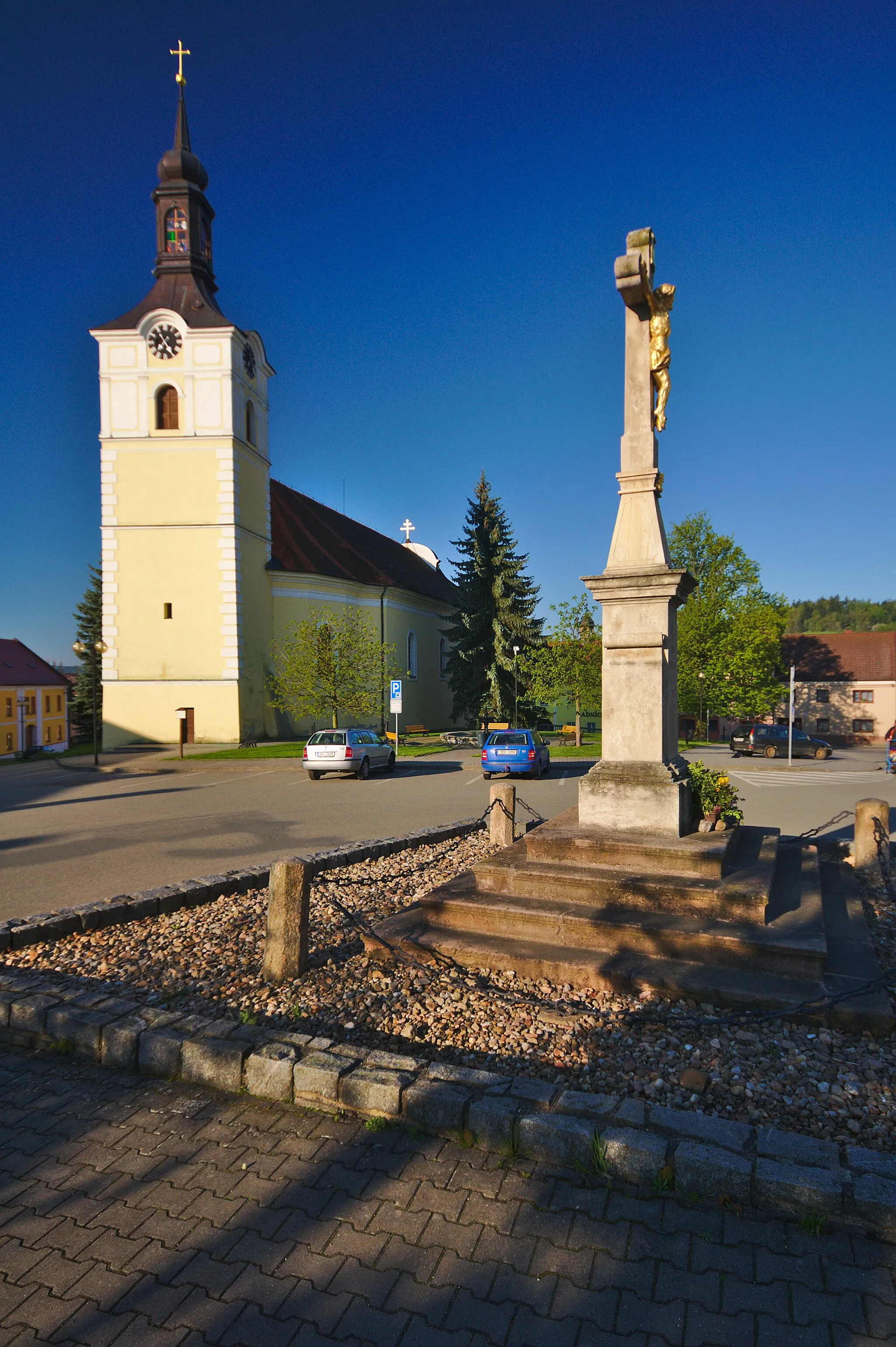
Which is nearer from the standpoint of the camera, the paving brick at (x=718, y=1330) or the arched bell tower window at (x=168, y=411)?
Result: the paving brick at (x=718, y=1330)

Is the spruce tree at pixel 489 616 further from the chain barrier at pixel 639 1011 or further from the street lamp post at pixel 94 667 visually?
the chain barrier at pixel 639 1011

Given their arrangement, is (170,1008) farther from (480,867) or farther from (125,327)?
(125,327)

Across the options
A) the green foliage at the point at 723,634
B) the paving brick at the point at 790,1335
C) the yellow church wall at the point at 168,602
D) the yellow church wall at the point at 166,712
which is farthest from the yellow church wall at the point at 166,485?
the paving brick at the point at 790,1335

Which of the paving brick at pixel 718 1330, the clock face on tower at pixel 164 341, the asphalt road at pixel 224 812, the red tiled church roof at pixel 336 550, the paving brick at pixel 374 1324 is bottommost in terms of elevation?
the asphalt road at pixel 224 812

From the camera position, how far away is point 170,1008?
4.61m

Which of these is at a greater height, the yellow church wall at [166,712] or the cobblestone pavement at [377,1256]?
the yellow church wall at [166,712]

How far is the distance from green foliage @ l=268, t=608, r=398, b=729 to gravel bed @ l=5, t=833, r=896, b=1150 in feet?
74.2

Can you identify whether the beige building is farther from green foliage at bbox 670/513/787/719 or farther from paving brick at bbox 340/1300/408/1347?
paving brick at bbox 340/1300/408/1347

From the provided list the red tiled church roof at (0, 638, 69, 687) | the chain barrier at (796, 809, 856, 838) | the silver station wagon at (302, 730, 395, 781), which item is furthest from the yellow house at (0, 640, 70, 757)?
the chain barrier at (796, 809, 856, 838)

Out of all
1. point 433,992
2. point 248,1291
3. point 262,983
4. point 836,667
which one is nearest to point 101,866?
point 262,983

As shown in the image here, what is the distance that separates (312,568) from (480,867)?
93.0 feet

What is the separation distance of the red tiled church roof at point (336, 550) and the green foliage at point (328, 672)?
376 centimetres

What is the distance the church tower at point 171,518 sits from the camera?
28578 mm

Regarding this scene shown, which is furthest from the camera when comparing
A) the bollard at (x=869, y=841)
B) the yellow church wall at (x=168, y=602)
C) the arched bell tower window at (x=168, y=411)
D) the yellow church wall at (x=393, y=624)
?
the yellow church wall at (x=393, y=624)
